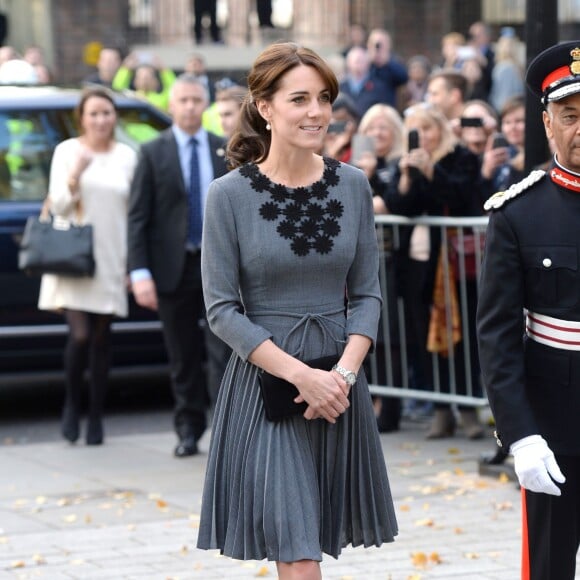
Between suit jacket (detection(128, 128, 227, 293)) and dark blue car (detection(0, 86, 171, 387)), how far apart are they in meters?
1.39

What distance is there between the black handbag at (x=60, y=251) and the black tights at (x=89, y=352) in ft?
0.98

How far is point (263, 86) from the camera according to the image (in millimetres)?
4402

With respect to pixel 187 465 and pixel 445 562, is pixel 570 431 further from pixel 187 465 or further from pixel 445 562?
pixel 187 465

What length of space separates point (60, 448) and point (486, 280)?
5.34m

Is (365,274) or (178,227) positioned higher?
(365,274)

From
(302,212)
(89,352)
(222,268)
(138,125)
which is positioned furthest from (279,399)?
(138,125)

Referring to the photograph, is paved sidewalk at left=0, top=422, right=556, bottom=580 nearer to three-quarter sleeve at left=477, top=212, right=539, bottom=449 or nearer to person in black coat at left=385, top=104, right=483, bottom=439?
person in black coat at left=385, top=104, right=483, bottom=439

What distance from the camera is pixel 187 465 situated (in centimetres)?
836

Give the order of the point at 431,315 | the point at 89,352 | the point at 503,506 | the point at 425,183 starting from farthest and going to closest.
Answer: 1. the point at 89,352
2. the point at 431,315
3. the point at 425,183
4. the point at 503,506

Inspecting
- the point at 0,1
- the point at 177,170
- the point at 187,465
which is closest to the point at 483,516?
the point at 187,465

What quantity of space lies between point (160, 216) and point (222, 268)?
4178mm

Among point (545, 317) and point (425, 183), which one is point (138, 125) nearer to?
point (425, 183)

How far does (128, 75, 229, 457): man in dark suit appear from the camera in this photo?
8.48 metres

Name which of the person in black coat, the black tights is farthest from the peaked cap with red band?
the black tights
